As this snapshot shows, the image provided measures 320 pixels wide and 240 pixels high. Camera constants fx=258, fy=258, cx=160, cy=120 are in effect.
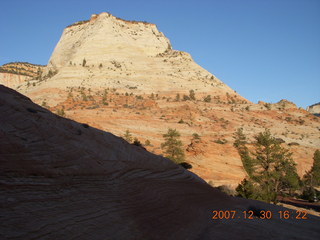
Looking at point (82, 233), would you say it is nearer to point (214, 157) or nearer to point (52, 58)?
point (214, 157)

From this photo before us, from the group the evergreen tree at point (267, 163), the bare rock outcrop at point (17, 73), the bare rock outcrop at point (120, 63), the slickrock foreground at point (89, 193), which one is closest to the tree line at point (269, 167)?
the evergreen tree at point (267, 163)

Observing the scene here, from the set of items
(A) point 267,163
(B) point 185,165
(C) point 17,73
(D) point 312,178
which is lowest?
(B) point 185,165

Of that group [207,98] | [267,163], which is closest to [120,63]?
[207,98]

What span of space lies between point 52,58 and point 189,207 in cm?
9143

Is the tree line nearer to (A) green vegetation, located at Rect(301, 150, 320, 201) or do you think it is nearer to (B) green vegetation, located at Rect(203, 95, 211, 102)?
(A) green vegetation, located at Rect(301, 150, 320, 201)

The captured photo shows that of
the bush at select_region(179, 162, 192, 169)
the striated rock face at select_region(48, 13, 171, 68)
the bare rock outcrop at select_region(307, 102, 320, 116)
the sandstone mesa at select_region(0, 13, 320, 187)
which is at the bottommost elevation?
the bush at select_region(179, 162, 192, 169)

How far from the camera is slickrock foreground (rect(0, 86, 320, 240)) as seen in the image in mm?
3361

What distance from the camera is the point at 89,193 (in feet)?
13.9

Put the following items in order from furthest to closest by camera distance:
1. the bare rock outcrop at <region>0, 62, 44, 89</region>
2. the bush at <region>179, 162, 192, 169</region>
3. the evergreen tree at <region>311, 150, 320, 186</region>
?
the bare rock outcrop at <region>0, 62, 44, 89</region> < the evergreen tree at <region>311, 150, 320, 186</region> < the bush at <region>179, 162, 192, 169</region>

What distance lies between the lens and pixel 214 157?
2850 cm

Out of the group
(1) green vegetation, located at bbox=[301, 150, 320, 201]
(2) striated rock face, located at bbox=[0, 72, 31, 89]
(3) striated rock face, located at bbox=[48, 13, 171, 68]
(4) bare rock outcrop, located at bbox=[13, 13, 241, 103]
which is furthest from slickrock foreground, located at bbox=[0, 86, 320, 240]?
(2) striated rock face, located at bbox=[0, 72, 31, 89]
